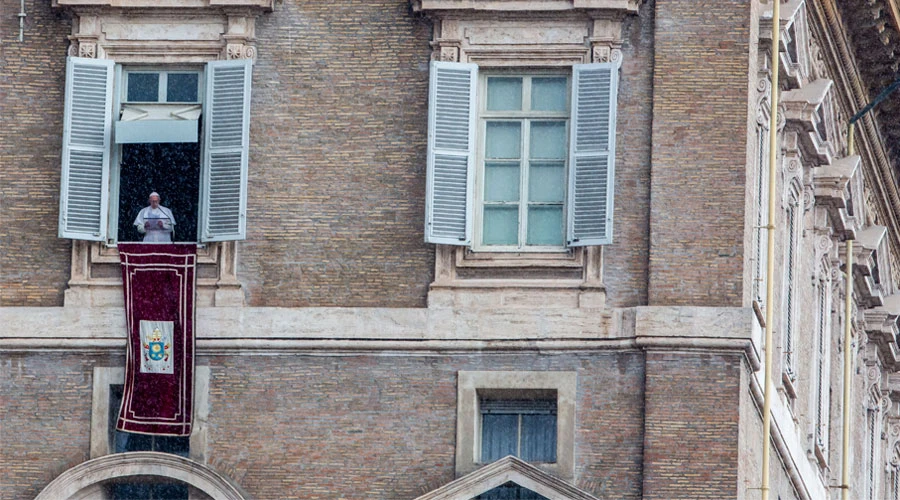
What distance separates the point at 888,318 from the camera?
4803 cm

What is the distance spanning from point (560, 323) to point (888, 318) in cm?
1521

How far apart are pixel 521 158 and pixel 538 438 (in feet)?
10.7

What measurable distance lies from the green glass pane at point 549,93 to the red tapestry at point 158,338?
4334 millimetres

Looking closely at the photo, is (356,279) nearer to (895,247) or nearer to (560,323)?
(560,323)

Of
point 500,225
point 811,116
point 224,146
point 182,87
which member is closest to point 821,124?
point 811,116

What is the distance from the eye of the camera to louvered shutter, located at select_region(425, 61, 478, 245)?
34.2 metres

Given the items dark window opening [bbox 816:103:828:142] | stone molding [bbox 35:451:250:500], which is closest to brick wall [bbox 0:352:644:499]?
stone molding [bbox 35:451:250:500]

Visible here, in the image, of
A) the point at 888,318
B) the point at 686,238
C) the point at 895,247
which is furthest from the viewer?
the point at 895,247

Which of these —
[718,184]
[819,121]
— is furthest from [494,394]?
[819,121]

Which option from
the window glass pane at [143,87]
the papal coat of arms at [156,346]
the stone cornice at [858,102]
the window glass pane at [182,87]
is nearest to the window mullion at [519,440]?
the papal coat of arms at [156,346]

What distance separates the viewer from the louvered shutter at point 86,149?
34.6 metres

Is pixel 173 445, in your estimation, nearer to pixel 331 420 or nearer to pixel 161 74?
pixel 331 420

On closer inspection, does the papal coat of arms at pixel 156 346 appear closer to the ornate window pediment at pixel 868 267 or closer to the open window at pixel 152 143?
the open window at pixel 152 143

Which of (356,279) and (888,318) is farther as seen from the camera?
(888,318)
